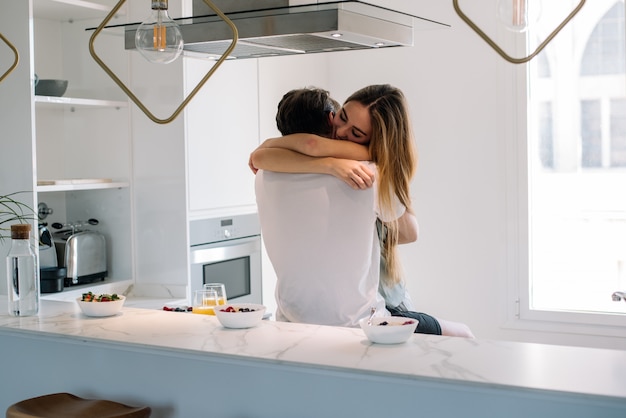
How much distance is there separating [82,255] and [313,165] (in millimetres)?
1688

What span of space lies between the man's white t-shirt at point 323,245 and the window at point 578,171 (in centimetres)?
226

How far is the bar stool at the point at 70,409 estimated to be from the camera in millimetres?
2205

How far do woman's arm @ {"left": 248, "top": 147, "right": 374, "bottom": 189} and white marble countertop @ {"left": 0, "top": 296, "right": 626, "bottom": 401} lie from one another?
0.43 meters

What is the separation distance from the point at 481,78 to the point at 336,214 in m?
2.46

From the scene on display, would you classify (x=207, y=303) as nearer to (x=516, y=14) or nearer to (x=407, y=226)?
(x=407, y=226)

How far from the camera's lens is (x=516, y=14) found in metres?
1.65

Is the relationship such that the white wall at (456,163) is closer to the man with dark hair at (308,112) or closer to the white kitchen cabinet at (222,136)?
the white kitchen cabinet at (222,136)

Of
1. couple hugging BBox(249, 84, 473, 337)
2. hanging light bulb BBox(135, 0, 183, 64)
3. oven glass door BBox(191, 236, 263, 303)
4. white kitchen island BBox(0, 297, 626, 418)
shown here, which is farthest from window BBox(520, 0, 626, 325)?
hanging light bulb BBox(135, 0, 183, 64)

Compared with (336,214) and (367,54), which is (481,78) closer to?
(367,54)

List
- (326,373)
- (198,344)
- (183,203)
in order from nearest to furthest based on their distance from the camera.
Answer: (326,373) → (198,344) → (183,203)

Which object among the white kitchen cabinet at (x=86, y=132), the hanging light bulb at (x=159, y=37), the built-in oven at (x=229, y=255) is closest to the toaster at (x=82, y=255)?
the white kitchen cabinet at (x=86, y=132)

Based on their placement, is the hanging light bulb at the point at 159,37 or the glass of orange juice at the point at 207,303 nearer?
the hanging light bulb at the point at 159,37

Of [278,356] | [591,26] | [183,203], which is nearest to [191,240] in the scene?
[183,203]

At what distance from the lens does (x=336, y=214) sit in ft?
8.16
